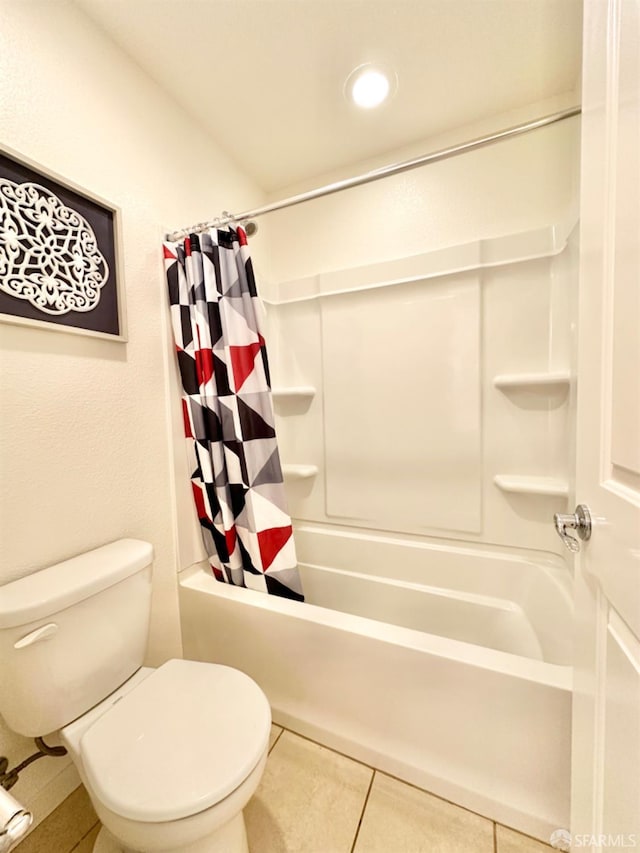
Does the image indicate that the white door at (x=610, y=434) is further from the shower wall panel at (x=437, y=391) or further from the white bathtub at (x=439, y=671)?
the shower wall panel at (x=437, y=391)

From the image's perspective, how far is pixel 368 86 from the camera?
1.35m

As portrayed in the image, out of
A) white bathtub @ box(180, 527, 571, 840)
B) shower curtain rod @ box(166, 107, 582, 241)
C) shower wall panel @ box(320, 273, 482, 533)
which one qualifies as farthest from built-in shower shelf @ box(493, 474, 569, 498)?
shower curtain rod @ box(166, 107, 582, 241)

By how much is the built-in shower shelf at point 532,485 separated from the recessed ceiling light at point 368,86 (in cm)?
170

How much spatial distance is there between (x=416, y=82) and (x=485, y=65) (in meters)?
0.25

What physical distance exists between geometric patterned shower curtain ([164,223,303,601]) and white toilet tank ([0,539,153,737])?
385 millimetres

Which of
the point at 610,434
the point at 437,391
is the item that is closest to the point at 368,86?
the point at 437,391

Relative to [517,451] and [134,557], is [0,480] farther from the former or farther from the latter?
[517,451]

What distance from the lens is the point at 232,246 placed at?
1338mm

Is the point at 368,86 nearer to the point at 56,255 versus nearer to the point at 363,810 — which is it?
the point at 56,255

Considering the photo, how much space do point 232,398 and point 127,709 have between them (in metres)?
0.98

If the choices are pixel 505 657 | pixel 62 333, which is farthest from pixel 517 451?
pixel 62 333

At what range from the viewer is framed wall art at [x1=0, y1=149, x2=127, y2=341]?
91cm

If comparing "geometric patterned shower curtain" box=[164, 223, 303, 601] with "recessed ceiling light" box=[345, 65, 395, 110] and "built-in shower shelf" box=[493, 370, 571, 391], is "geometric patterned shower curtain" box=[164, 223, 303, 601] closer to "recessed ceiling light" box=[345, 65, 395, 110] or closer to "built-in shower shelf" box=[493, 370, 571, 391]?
"recessed ceiling light" box=[345, 65, 395, 110]

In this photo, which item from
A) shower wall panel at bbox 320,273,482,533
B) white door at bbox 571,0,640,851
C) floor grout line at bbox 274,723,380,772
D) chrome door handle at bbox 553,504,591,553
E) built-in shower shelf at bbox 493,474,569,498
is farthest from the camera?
shower wall panel at bbox 320,273,482,533
